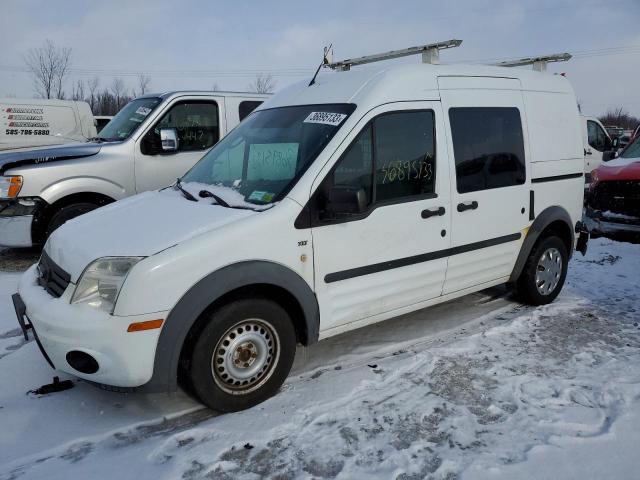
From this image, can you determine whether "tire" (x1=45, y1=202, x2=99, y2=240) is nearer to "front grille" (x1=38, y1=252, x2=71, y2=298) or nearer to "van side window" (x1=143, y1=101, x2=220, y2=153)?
"van side window" (x1=143, y1=101, x2=220, y2=153)

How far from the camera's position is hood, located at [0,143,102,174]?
6.15 meters

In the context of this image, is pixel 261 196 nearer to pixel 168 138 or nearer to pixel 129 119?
pixel 168 138

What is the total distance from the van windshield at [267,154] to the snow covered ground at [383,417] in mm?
1341

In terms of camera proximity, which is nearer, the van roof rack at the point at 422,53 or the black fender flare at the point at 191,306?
the black fender flare at the point at 191,306

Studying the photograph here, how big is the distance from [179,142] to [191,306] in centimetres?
443

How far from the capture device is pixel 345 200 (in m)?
3.20

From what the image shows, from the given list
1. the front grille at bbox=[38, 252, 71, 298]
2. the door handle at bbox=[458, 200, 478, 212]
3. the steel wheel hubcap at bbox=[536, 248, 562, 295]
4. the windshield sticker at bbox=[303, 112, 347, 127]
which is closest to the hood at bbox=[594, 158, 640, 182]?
the steel wheel hubcap at bbox=[536, 248, 562, 295]

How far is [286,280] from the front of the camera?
315 centimetres

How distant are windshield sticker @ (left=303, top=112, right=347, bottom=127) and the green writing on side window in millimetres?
234

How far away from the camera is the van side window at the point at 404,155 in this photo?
3592 mm

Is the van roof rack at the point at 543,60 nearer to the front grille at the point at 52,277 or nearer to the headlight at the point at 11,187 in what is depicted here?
the front grille at the point at 52,277

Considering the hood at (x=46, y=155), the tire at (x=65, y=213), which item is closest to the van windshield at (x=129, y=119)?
the hood at (x=46, y=155)

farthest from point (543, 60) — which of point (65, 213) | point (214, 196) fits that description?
point (65, 213)

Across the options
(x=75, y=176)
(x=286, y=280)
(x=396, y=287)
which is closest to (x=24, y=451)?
(x=286, y=280)
